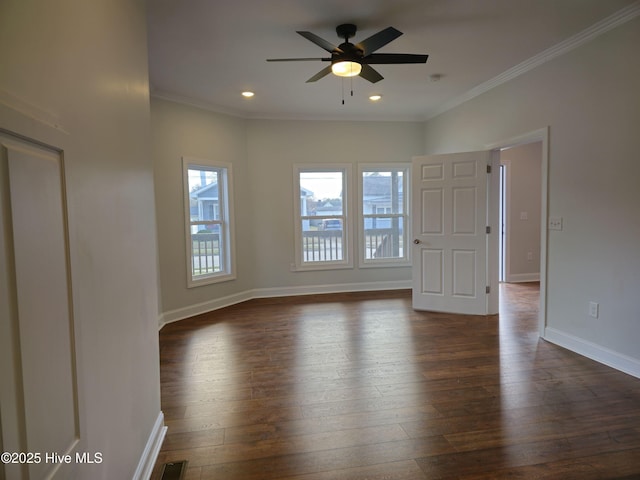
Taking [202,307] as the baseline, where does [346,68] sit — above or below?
above

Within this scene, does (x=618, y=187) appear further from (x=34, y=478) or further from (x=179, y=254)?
(x=179, y=254)

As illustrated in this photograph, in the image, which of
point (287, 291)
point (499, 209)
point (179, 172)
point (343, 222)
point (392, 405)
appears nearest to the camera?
point (392, 405)

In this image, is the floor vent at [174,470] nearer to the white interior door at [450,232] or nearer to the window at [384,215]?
the white interior door at [450,232]

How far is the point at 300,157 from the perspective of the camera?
223 inches

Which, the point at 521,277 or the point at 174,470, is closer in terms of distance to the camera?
the point at 174,470

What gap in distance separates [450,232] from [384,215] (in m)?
1.58

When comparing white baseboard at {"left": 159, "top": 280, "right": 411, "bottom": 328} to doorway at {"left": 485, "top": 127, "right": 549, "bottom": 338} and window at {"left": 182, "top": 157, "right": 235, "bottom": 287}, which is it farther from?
doorway at {"left": 485, "top": 127, "right": 549, "bottom": 338}

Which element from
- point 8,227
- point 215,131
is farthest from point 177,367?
point 215,131

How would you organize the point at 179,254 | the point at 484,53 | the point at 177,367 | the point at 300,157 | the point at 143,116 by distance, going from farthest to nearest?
the point at 300,157 < the point at 179,254 < the point at 484,53 < the point at 177,367 < the point at 143,116

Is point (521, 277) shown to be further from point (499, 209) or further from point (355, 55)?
point (355, 55)

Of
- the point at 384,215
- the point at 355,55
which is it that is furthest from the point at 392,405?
the point at 384,215

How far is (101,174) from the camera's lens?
1.37 meters

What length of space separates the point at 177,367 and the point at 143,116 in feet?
7.09

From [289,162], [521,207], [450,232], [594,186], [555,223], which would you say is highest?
[289,162]
